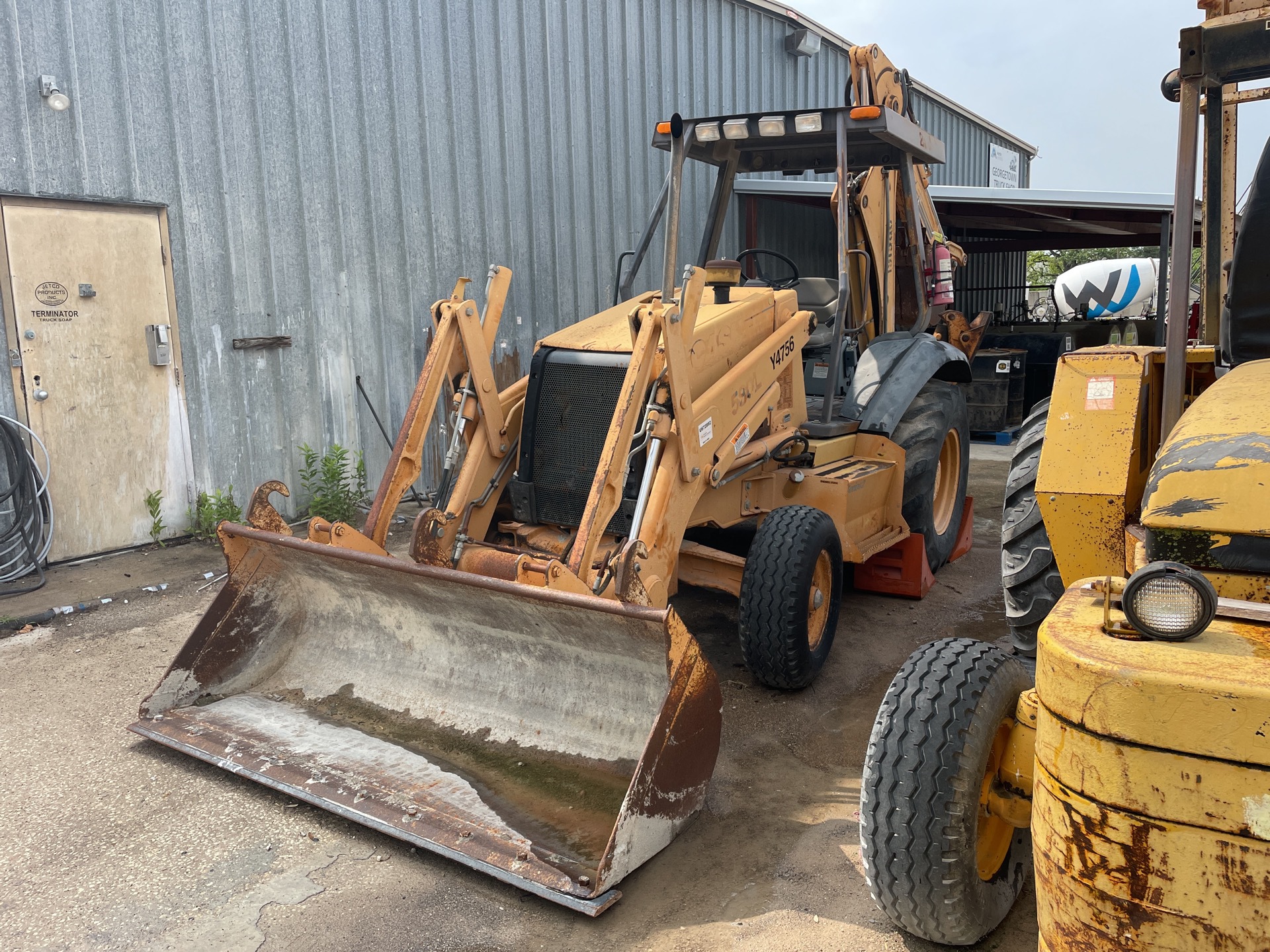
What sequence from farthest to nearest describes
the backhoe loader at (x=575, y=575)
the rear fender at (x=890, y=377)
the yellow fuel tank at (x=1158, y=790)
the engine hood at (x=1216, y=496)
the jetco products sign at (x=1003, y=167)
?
the jetco products sign at (x=1003, y=167) < the rear fender at (x=890, y=377) < the backhoe loader at (x=575, y=575) < the engine hood at (x=1216, y=496) < the yellow fuel tank at (x=1158, y=790)

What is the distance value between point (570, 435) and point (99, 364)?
11.5 ft

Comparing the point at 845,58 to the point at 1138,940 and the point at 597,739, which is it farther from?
the point at 1138,940

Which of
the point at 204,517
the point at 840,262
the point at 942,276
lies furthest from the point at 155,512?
the point at 942,276

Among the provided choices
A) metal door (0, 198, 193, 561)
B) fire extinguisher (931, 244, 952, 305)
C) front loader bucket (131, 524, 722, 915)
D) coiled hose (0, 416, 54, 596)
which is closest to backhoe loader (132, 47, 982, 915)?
front loader bucket (131, 524, 722, 915)

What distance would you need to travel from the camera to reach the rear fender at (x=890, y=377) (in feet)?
17.5

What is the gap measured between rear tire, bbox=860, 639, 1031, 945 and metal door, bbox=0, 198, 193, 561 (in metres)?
5.36

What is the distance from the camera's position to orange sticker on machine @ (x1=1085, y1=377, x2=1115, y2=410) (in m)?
2.89

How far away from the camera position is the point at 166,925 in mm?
2699

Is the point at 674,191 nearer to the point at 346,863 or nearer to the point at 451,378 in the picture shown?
the point at 451,378

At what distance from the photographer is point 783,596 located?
3928mm

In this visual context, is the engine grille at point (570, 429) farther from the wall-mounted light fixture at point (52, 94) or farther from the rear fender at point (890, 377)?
the wall-mounted light fixture at point (52, 94)

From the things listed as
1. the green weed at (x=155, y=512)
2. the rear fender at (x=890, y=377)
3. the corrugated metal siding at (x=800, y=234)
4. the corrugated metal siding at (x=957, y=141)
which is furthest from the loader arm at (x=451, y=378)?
the corrugated metal siding at (x=957, y=141)

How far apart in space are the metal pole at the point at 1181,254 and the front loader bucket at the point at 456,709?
1.42 m

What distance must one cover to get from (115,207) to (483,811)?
4.88 m
